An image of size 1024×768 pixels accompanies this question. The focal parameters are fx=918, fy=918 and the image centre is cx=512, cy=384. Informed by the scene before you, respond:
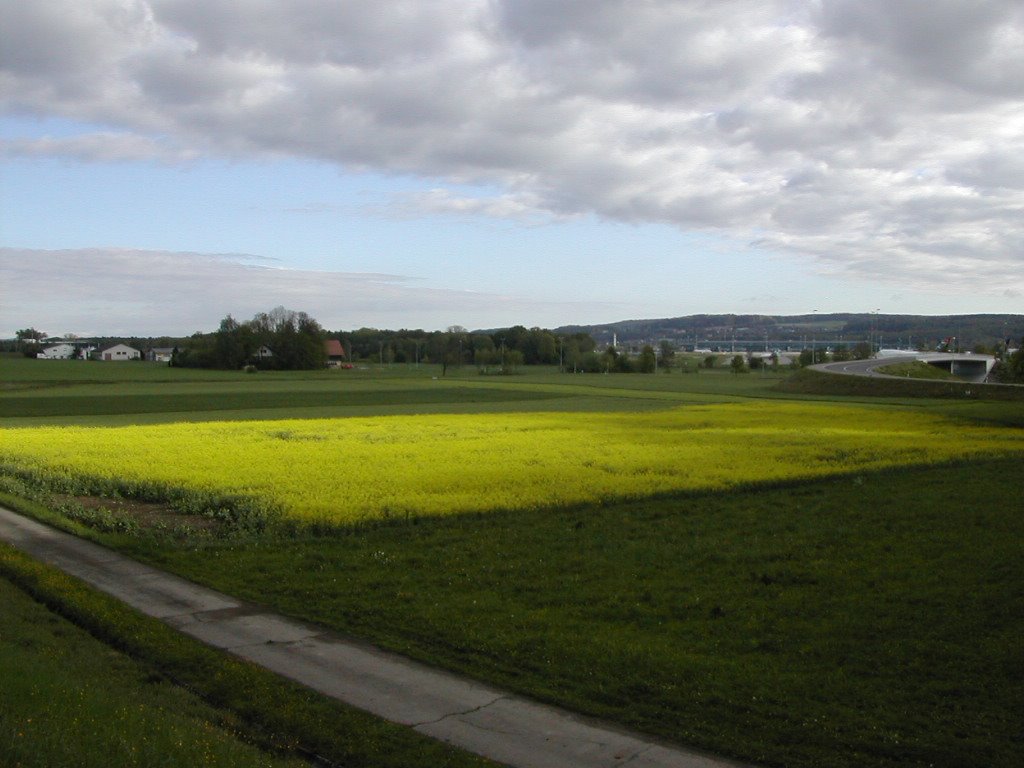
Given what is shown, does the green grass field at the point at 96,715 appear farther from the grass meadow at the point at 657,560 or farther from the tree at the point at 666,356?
the tree at the point at 666,356

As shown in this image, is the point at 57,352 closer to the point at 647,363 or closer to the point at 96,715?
the point at 647,363

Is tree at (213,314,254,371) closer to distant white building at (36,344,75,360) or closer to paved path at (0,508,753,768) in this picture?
distant white building at (36,344,75,360)

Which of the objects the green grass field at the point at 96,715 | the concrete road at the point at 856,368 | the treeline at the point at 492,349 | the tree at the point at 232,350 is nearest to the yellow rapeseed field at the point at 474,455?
the green grass field at the point at 96,715

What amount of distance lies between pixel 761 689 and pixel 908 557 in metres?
6.99

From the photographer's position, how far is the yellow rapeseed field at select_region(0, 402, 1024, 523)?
23.5 metres

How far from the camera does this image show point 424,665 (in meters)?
10.9

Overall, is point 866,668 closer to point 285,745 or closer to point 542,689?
point 542,689

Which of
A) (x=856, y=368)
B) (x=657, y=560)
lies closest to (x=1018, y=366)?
(x=856, y=368)

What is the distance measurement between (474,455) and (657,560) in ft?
53.5

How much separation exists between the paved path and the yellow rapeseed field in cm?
633

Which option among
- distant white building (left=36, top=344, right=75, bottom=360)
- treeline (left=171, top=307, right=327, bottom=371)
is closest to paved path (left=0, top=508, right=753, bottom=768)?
treeline (left=171, top=307, right=327, bottom=371)

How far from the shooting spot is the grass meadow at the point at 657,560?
970 cm

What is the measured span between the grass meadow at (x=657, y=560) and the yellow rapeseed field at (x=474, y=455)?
0.65ft

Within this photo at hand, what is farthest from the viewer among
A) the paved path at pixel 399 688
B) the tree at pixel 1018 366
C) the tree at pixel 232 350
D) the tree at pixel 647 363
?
the tree at pixel 647 363
